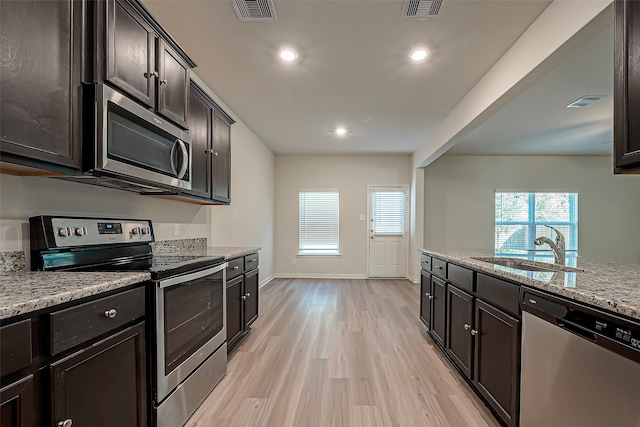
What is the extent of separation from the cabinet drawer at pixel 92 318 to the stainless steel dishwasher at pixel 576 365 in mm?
1857

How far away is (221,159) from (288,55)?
3.91 ft

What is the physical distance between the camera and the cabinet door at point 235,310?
267 cm

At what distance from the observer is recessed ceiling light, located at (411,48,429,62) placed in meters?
2.65

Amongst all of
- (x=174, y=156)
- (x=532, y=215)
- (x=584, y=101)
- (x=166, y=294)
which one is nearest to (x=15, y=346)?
(x=166, y=294)

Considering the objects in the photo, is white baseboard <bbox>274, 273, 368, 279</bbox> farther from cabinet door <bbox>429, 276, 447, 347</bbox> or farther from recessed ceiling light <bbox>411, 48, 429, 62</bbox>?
recessed ceiling light <bbox>411, 48, 429, 62</bbox>

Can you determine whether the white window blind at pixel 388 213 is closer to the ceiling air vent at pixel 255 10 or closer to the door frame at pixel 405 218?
the door frame at pixel 405 218

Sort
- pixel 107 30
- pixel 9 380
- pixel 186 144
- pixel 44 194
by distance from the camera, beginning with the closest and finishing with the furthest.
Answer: pixel 9 380, pixel 107 30, pixel 44 194, pixel 186 144

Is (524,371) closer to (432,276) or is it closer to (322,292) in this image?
(432,276)

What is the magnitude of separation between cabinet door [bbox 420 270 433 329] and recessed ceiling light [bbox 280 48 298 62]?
2481 mm

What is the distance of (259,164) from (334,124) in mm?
1617

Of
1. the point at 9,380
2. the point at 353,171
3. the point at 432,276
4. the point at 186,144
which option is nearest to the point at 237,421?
the point at 9,380

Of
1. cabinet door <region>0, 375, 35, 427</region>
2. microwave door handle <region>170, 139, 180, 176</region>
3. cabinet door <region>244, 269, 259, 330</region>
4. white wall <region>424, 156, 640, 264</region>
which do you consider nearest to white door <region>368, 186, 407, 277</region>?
white wall <region>424, 156, 640, 264</region>

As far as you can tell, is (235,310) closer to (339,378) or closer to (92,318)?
(339,378)

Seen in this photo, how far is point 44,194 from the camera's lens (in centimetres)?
159
